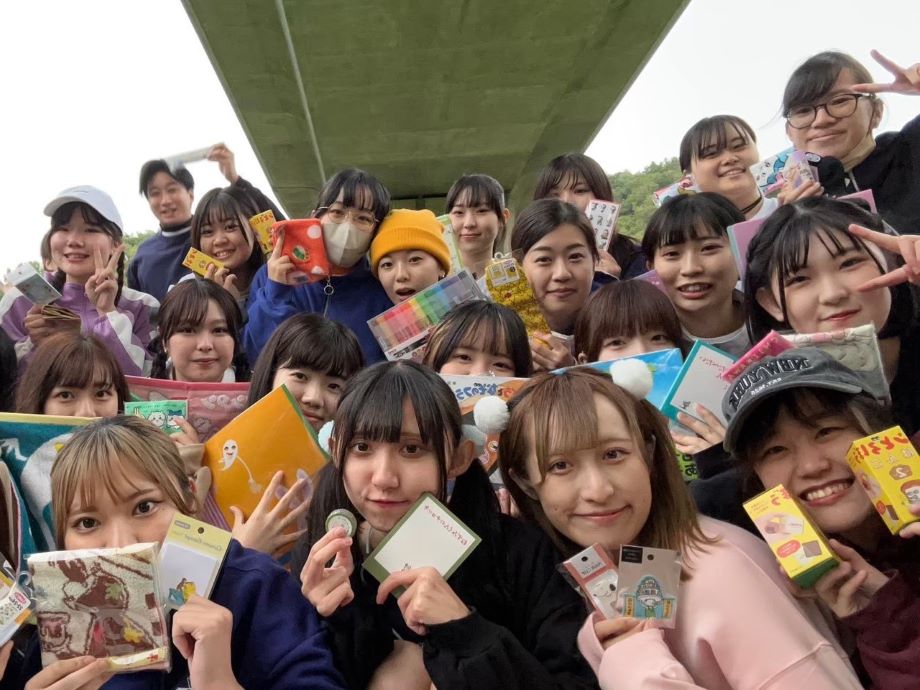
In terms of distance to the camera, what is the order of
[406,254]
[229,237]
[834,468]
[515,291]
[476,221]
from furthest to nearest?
[476,221], [229,237], [406,254], [515,291], [834,468]

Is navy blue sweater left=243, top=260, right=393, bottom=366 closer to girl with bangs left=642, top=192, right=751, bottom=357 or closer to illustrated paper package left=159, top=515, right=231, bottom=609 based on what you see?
girl with bangs left=642, top=192, right=751, bottom=357

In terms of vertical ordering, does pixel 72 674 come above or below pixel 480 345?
below

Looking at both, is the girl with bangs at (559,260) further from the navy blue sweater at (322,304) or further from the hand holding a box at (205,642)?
the hand holding a box at (205,642)

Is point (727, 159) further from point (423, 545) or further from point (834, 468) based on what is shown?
point (423, 545)

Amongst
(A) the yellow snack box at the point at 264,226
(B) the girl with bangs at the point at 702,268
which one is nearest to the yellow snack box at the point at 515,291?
(B) the girl with bangs at the point at 702,268

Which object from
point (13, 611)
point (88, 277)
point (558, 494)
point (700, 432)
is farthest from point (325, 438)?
point (88, 277)

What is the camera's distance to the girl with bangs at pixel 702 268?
126 inches

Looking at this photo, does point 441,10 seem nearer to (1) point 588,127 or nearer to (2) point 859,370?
(1) point 588,127

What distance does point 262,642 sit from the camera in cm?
181

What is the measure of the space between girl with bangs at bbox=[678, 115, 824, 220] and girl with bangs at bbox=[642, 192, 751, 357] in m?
0.63

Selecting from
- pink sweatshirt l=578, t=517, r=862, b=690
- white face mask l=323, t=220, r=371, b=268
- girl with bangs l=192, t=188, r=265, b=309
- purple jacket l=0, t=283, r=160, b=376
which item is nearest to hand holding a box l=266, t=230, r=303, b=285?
white face mask l=323, t=220, r=371, b=268

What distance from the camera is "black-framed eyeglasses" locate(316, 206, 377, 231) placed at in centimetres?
373

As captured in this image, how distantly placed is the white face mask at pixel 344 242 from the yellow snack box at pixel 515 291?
731 mm

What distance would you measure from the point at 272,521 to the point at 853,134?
3258mm
